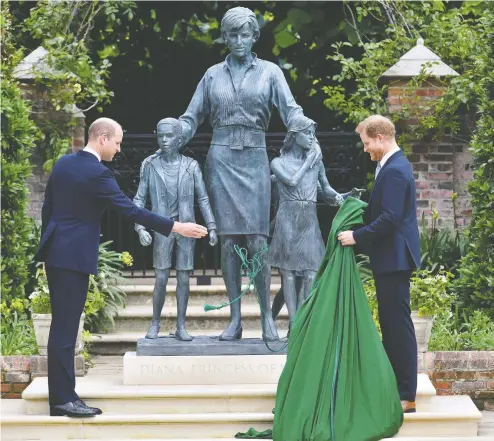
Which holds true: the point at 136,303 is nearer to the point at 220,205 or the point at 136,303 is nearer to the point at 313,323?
the point at 220,205

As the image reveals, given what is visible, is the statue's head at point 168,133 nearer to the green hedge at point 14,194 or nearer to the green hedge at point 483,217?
the green hedge at point 14,194

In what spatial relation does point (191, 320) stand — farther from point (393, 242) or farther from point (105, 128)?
point (393, 242)

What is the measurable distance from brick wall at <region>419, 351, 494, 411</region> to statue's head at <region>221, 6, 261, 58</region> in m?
2.47

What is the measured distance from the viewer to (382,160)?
23.1 feet

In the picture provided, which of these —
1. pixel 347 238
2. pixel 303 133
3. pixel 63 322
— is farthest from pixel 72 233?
pixel 303 133

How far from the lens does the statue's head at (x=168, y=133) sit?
7773 millimetres

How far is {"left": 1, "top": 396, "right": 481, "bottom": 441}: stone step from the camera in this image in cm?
707

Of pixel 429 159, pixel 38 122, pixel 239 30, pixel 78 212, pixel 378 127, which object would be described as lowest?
pixel 78 212

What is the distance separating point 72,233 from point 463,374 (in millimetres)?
3073

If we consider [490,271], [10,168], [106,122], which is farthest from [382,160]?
[10,168]

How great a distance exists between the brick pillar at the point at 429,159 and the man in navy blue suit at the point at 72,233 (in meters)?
4.09

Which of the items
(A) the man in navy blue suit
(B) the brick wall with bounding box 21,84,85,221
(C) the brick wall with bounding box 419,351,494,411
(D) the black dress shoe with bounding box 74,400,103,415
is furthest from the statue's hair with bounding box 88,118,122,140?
(B) the brick wall with bounding box 21,84,85,221

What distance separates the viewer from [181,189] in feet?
25.7

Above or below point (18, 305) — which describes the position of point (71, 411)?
below
